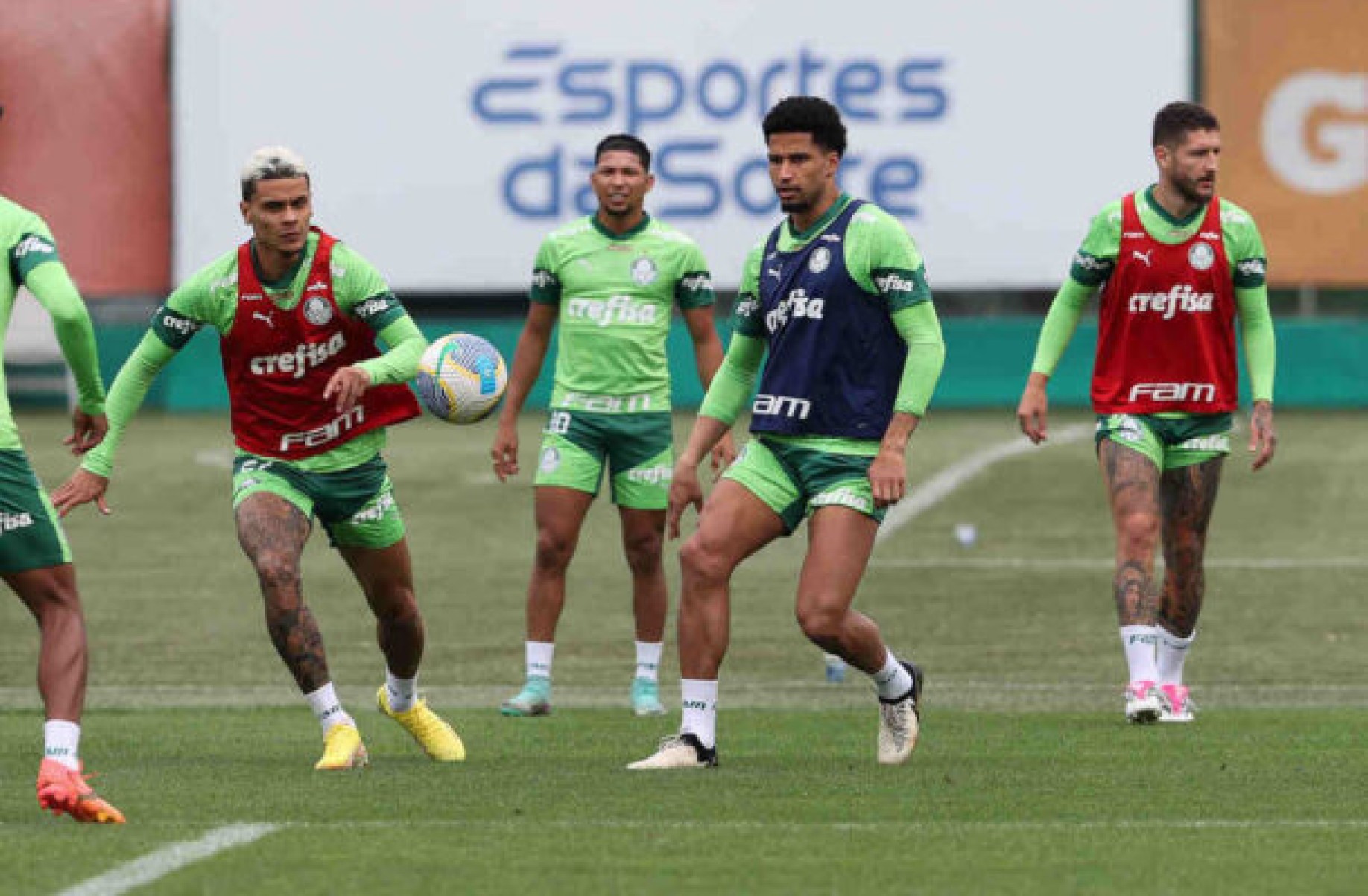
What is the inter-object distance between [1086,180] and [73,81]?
459 inches

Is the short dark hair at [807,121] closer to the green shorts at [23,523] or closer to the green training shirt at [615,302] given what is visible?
the green shorts at [23,523]

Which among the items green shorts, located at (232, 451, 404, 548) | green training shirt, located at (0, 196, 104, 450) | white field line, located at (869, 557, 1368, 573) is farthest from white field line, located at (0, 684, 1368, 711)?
white field line, located at (869, 557, 1368, 573)

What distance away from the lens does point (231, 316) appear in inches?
442

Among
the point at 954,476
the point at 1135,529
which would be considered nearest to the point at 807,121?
the point at 1135,529

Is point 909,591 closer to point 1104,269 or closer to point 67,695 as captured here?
point 1104,269

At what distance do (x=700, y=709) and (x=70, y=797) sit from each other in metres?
2.52

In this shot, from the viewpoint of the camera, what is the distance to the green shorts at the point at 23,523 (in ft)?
30.3

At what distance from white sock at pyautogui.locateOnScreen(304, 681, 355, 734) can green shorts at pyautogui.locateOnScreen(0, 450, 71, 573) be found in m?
1.91

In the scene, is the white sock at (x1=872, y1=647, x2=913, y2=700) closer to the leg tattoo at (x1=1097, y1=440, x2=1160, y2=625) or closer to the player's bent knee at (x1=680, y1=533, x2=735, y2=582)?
the player's bent knee at (x1=680, y1=533, x2=735, y2=582)

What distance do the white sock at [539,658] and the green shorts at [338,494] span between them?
2.18m

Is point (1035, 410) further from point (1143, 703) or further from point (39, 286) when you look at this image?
point (39, 286)

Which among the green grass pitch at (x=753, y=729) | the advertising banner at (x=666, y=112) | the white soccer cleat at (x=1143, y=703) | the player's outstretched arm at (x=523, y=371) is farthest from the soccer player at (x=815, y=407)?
the advertising banner at (x=666, y=112)

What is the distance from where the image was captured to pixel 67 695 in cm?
932

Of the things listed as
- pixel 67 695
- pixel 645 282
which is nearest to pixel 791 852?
pixel 67 695
